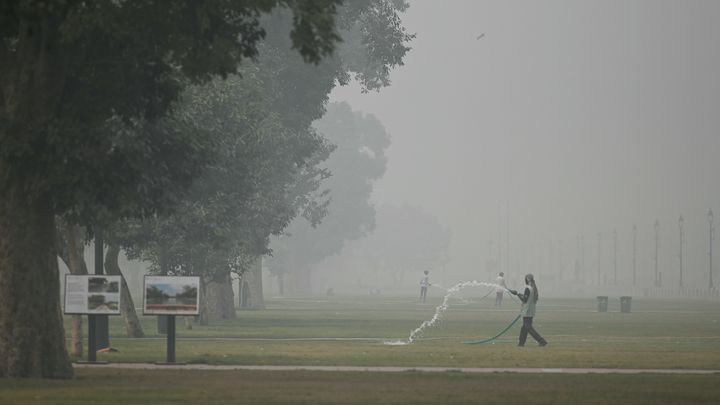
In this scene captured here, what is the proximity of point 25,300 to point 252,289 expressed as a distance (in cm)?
7229

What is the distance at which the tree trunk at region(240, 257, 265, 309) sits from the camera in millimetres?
100625

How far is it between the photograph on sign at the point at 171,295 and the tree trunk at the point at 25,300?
3.70m

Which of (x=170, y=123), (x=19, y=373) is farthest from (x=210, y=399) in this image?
(x=170, y=123)

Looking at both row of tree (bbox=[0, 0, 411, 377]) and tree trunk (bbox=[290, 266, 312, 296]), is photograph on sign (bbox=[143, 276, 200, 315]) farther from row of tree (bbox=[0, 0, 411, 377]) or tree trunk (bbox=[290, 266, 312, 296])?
tree trunk (bbox=[290, 266, 312, 296])

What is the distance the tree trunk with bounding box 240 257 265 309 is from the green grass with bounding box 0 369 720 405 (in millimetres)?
68494

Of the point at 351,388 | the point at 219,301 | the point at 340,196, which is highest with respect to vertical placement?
the point at 340,196

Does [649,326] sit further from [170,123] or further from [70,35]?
[70,35]

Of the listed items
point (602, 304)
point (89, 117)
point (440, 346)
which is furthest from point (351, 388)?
point (602, 304)

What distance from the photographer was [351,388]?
2770 cm

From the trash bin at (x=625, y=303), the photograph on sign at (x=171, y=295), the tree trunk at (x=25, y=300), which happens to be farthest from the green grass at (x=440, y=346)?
the trash bin at (x=625, y=303)

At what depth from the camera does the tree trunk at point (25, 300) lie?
29.6 metres

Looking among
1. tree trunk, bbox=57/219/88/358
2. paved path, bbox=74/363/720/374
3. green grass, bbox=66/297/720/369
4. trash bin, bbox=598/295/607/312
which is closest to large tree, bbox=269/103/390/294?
trash bin, bbox=598/295/607/312

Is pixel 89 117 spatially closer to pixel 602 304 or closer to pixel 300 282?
pixel 602 304

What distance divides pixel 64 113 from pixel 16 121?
3.09 ft
